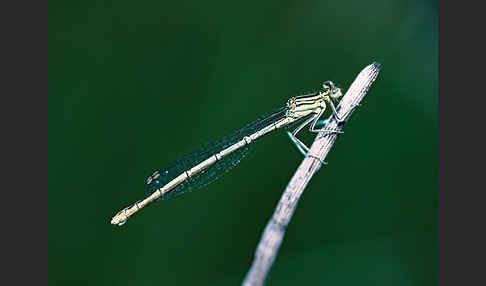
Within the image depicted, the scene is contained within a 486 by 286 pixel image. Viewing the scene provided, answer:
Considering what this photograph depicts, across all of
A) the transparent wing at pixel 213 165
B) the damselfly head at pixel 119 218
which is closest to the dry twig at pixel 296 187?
the transparent wing at pixel 213 165

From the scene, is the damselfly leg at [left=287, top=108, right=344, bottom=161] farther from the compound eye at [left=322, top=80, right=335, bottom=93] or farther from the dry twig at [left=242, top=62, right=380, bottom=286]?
the dry twig at [left=242, top=62, right=380, bottom=286]

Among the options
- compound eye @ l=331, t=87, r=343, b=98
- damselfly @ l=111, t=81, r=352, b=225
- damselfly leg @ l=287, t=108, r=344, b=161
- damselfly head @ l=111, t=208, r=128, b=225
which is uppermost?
damselfly @ l=111, t=81, r=352, b=225

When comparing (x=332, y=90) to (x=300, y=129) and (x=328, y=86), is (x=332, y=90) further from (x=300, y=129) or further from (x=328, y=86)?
(x=300, y=129)

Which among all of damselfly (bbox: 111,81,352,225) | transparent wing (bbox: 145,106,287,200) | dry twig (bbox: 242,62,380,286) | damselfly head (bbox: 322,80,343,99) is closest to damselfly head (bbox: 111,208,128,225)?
damselfly (bbox: 111,81,352,225)

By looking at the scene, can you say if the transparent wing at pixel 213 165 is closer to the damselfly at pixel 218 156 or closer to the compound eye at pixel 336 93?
the damselfly at pixel 218 156

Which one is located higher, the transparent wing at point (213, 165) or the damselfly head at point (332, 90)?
the transparent wing at point (213, 165)

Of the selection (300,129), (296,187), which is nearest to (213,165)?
(300,129)
